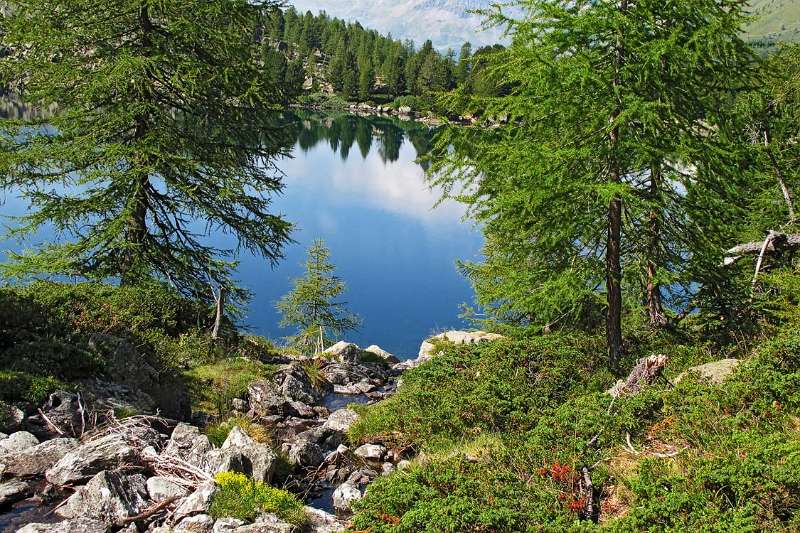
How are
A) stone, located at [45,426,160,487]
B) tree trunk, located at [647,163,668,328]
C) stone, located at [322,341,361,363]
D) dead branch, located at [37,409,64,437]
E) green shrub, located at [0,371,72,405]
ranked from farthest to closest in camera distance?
stone, located at [322,341,361,363] < tree trunk, located at [647,163,668,328] < green shrub, located at [0,371,72,405] < dead branch, located at [37,409,64,437] < stone, located at [45,426,160,487]

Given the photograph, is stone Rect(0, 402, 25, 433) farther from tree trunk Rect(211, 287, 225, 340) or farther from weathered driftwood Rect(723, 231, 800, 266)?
weathered driftwood Rect(723, 231, 800, 266)

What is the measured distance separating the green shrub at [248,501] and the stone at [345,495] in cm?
101

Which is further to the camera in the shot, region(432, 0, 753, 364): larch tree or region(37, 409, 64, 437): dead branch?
region(432, 0, 753, 364): larch tree

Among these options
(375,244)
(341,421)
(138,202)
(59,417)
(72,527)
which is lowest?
(72,527)

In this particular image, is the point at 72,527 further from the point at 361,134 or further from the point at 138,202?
the point at 361,134

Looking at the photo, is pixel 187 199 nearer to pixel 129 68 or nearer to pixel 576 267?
pixel 129 68

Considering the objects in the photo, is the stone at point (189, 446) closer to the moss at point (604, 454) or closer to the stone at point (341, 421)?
the moss at point (604, 454)

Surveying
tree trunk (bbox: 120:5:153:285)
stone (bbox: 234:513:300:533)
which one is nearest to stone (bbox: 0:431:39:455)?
stone (bbox: 234:513:300:533)

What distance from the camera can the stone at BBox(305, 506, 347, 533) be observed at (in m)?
7.48

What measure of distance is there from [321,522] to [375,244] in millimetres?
40833

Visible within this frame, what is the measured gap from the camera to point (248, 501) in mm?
7176

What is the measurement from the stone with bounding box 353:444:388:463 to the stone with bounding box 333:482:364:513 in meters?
1.55

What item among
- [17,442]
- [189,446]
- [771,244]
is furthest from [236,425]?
[771,244]

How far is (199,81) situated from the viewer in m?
14.7
